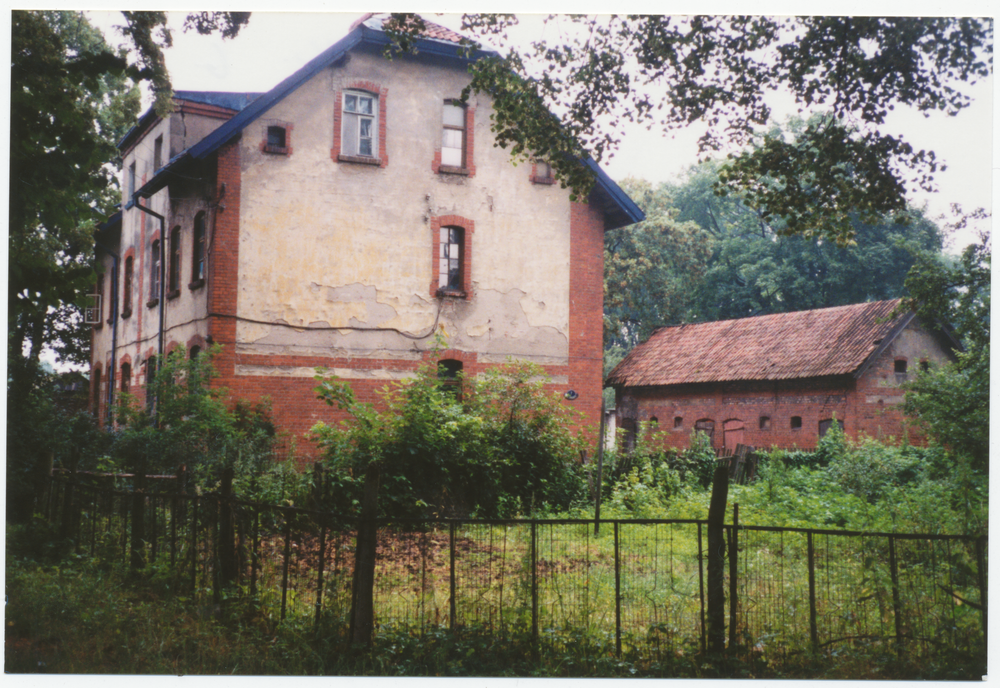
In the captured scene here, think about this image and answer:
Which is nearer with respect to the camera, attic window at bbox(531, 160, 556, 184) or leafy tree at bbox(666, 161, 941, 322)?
attic window at bbox(531, 160, 556, 184)

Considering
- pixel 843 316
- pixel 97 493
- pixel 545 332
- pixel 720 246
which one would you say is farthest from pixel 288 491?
pixel 720 246

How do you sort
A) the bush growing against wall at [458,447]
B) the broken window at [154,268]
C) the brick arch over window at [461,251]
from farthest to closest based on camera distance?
the broken window at [154,268], the brick arch over window at [461,251], the bush growing against wall at [458,447]

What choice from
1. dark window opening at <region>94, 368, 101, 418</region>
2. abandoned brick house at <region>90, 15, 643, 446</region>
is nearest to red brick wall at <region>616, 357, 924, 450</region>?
abandoned brick house at <region>90, 15, 643, 446</region>

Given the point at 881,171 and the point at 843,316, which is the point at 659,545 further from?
the point at 843,316

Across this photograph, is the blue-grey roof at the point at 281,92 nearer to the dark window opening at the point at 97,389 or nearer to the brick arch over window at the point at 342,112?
the brick arch over window at the point at 342,112

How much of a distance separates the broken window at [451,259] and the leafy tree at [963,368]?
6.53 metres

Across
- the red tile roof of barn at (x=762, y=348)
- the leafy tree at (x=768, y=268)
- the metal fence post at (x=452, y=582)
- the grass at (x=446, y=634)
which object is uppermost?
the leafy tree at (x=768, y=268)

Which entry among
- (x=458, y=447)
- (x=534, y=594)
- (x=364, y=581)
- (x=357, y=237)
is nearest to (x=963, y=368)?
(x=534, y=594)

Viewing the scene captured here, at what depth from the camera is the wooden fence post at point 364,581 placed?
16.3 feet

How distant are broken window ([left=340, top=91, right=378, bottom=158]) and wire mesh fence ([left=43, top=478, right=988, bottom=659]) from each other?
6.42 meters

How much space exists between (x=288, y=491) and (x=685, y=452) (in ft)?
22.6

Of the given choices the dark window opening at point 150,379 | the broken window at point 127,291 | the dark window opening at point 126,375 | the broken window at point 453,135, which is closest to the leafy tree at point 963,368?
the broken window at point 453,135

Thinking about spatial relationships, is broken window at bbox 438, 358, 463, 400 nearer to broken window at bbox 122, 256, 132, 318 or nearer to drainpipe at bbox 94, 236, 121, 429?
drainpipe at bbox 94, 236, 121, 429

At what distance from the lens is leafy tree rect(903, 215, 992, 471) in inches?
229
